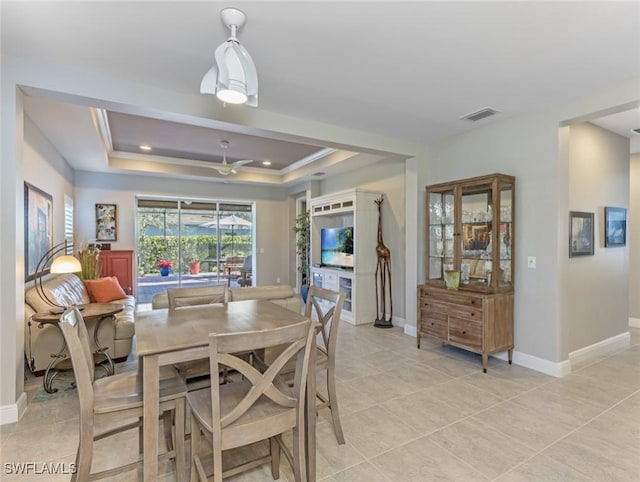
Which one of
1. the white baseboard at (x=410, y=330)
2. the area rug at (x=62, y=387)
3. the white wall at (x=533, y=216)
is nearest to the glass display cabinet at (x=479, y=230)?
the white wall at (x=533, y=216)

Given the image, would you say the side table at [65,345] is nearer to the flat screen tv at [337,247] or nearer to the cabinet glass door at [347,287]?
the cabinet glass door at [347,287]

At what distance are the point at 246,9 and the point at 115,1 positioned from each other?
0.75 metres

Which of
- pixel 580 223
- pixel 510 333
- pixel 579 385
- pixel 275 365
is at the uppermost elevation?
pixel 580 223

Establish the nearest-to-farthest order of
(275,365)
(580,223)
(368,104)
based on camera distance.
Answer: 1. (275,365)
2. (368,104)
3. (580,223)

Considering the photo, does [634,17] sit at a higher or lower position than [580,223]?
higher

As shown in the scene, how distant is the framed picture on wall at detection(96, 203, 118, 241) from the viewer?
644 cm

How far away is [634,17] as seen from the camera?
2.05 meters

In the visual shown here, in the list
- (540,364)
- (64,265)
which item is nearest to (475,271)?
(540,364)

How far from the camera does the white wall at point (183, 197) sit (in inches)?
250

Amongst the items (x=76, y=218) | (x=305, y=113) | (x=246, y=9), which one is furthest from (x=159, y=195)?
(x=246, y=9)

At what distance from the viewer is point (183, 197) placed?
7336mm

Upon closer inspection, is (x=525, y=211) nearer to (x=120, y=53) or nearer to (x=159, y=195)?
(x=120, y=53)

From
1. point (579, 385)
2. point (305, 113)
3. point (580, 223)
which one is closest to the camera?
point (579, 385)

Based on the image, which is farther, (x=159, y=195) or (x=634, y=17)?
(x=159, y=195)
